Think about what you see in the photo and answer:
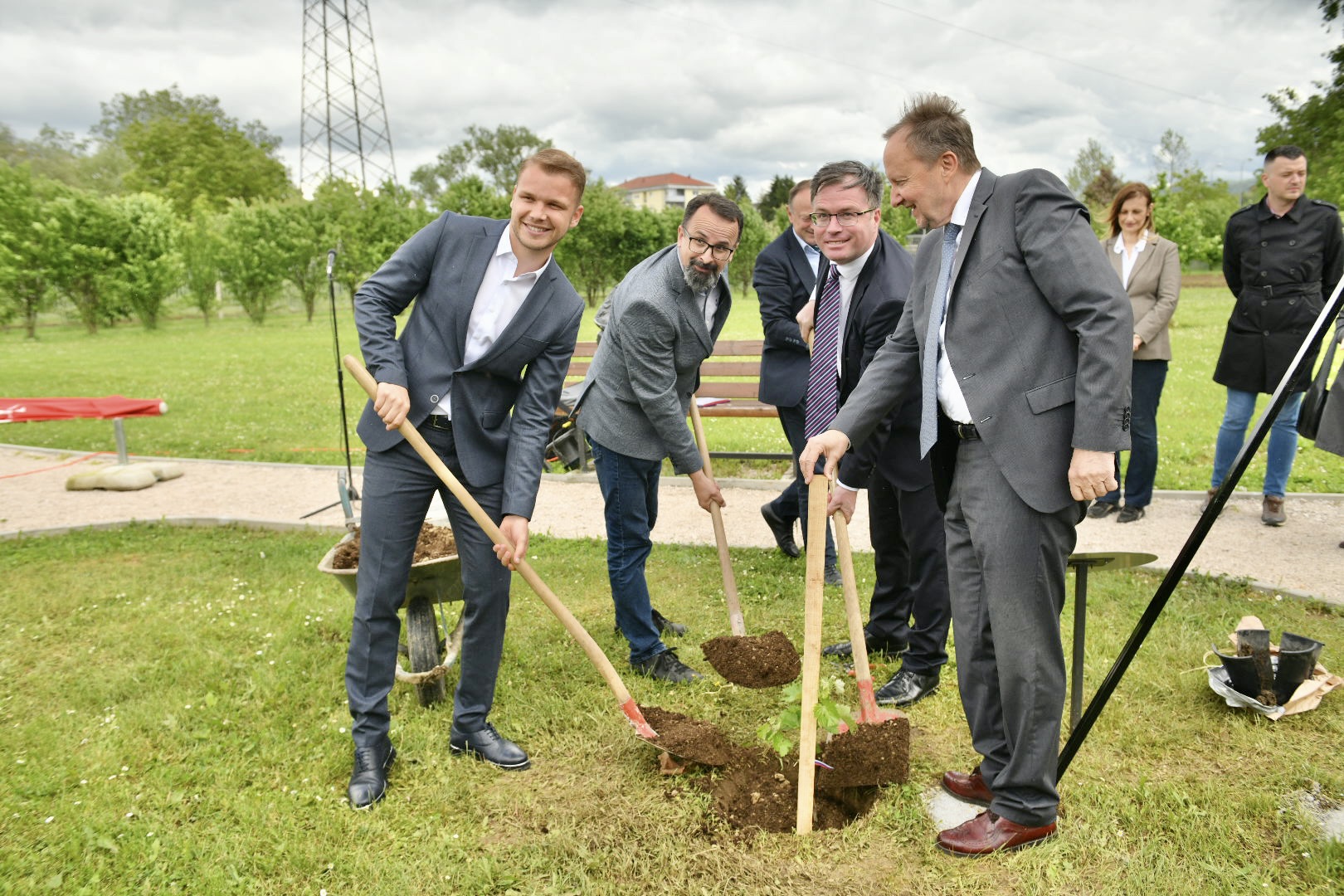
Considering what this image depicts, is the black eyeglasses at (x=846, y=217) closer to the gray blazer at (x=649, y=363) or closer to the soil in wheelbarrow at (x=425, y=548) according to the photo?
the gray blazer at (x=649, y=363)

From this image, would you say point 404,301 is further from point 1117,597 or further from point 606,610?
point 1117,597

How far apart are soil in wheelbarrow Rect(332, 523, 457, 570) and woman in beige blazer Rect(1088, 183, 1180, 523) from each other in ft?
14.7

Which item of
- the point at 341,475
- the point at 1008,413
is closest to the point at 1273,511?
the point at 1008,413

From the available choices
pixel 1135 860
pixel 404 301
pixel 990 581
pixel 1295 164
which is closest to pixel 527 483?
pixel 404 301

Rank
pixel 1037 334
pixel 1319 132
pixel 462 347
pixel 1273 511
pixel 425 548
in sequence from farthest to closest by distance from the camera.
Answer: pixel 1319 132 < pixel 1273 511 < pixel 425 548 < pixel 462 347 < pixel 1037 334

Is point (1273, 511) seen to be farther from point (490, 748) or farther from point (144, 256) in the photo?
point (144, 256)

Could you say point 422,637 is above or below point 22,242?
below

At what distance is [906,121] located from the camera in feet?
8.83

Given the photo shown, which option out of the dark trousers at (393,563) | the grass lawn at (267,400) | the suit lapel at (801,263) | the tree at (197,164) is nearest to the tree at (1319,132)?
the grass lawn at (267,400)

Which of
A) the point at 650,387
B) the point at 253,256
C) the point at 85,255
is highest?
the point at 253,256

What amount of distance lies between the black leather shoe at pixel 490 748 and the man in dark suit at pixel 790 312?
7.15ft

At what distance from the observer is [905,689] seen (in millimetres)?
3832

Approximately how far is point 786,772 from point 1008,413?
1.52m

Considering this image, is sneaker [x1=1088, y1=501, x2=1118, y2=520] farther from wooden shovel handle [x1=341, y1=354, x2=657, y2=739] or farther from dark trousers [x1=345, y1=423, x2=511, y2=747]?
dark trousers [x1=345, y1=423, x2=511, y2=747]
